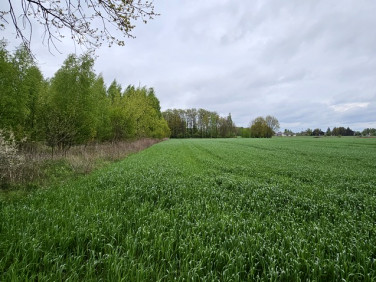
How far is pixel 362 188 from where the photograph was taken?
26.0ft

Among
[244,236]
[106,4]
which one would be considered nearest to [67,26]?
[106,4]

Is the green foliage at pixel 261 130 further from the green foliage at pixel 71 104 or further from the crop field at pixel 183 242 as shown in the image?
the crop field at pixel 183 242

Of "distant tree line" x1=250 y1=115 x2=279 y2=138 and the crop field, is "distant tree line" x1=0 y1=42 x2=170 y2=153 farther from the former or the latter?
"distant tree line" x1=250 y1=115 x2=279 y2=138

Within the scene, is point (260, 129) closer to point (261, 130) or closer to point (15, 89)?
point (261, 130)

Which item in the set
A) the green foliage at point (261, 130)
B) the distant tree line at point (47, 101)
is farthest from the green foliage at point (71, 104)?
the green foliage at point (261, 130)

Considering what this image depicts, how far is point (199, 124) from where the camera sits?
117625 millimetres

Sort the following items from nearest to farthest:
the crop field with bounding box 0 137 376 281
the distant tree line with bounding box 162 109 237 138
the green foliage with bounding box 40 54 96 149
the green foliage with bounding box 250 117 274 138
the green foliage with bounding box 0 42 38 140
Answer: the crop field with bounding box 0 137 376 281
the green foliage with bounding box 0 42 38 140
the green foliage with bounding box 40 54 96 149
the distant tree line with bounding box 162 109 237 138
the green foliage with bounding box 250 117 274 138

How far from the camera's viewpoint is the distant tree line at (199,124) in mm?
110688

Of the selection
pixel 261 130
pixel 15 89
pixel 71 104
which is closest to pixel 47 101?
pixel 71 104

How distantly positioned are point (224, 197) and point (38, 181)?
7865mm

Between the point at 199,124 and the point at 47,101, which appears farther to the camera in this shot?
the point at 199,124

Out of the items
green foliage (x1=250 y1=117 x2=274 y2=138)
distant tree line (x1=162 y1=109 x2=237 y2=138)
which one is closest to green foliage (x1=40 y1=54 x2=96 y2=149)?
distant tree line (x1=162 y1=109 x2=237 y2=138)

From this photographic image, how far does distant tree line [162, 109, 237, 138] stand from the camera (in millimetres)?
110688

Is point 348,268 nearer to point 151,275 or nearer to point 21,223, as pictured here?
point 151,275
